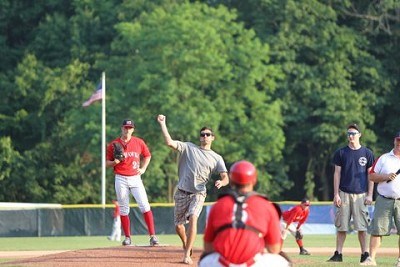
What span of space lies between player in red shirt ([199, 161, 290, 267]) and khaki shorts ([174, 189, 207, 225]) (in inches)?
250

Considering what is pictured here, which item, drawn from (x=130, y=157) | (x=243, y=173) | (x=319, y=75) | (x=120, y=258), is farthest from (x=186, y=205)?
(x=319, y=75)

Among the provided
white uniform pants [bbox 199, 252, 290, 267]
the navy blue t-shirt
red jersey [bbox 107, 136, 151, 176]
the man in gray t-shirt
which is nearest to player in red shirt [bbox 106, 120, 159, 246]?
red jersey [bbox 107, 136, 151, 176]

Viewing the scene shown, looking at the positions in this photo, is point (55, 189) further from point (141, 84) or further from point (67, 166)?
point (141, 84)

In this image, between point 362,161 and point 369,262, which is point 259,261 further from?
point 362,161

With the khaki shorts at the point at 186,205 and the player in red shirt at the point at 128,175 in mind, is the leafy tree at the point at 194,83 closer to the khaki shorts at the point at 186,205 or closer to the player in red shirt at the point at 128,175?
the player in red shirt at the point at 128,175

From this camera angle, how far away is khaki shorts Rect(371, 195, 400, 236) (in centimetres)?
1814

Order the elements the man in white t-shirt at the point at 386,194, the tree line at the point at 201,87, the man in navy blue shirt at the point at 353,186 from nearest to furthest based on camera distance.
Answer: the man in white t-shirt at the point at 386,194
the man in navy blue shirt at the point at 353,186
the tree line at the point at 201,87

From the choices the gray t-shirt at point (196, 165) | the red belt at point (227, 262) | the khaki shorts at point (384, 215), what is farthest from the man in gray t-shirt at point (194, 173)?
the red belt at point (227, 262)

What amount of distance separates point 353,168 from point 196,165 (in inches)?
119

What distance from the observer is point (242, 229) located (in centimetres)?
1062

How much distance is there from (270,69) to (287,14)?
3.82 m

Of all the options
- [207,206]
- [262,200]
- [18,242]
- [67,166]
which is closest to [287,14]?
[67,166]

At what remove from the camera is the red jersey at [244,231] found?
34.8ft

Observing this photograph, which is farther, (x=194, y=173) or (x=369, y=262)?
(x=369, y=262)
